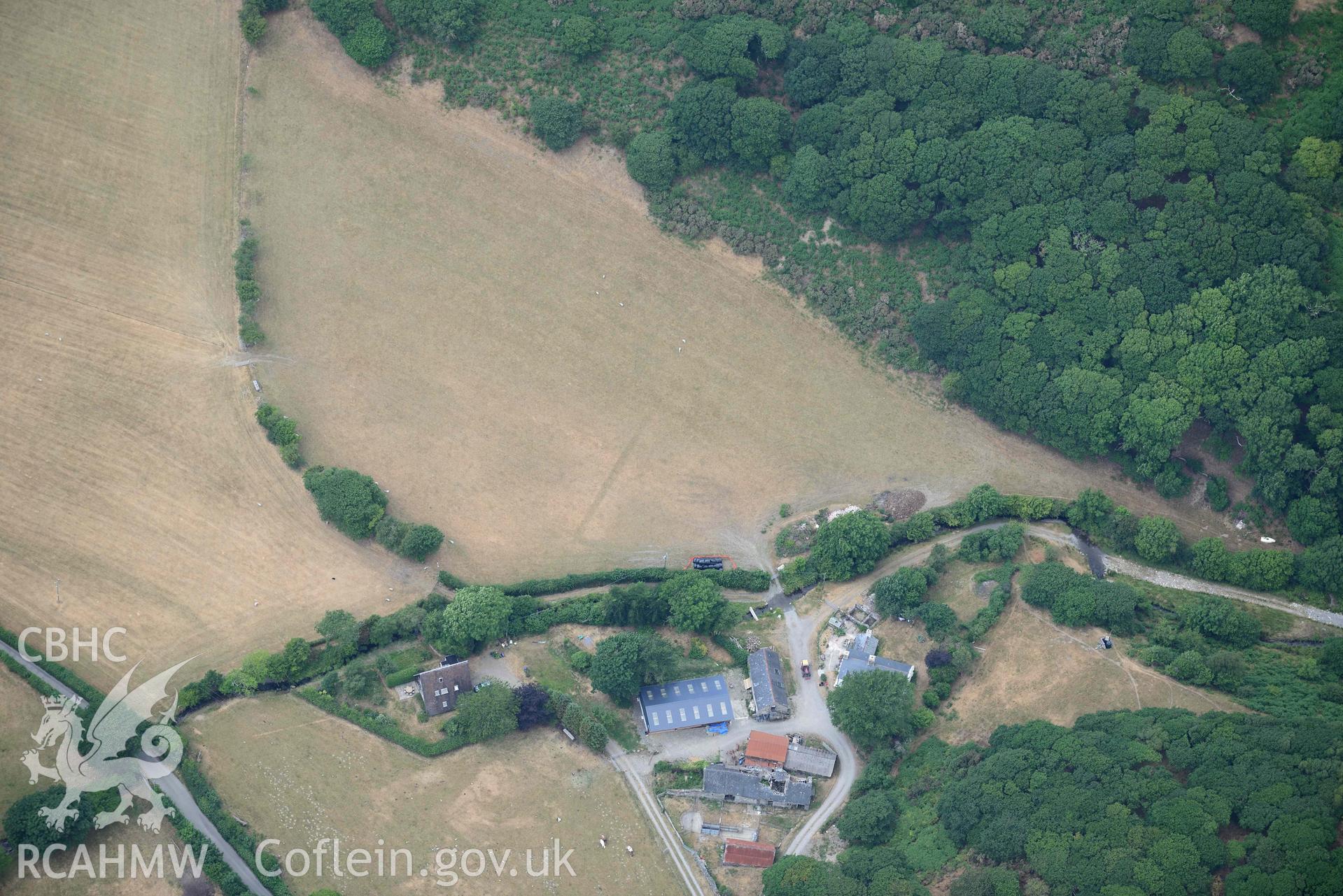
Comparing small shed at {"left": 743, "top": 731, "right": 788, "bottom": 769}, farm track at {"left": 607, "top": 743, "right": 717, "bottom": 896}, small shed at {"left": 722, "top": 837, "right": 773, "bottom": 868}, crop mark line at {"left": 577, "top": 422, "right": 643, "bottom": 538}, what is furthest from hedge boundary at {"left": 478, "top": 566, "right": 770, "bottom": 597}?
small shed at {"left": 722, "top": 837, "right": 773, "bottom": 868}

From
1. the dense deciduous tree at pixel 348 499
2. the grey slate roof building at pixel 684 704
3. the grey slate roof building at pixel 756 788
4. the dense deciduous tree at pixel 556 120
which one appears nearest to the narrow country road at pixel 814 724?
the grey slate roof building at pixel 756 788

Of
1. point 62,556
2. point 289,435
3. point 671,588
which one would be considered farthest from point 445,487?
point 62,556

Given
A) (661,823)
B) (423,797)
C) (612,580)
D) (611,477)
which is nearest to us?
(661,823)

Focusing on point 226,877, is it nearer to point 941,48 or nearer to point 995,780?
point 995,780

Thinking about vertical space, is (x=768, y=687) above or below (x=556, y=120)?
below

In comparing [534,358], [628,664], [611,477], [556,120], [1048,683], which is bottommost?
[628,664]

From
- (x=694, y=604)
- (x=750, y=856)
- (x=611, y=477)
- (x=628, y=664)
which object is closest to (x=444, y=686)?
(x=628, y=664)

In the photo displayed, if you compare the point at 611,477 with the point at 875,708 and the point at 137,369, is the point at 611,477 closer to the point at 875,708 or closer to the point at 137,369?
the point at 875,708
